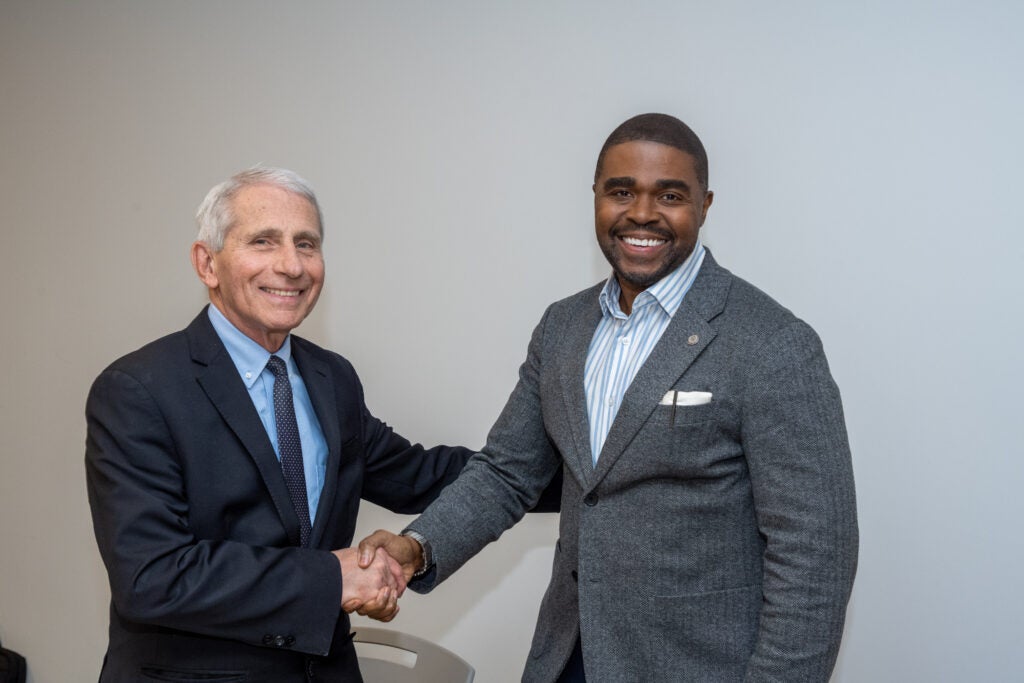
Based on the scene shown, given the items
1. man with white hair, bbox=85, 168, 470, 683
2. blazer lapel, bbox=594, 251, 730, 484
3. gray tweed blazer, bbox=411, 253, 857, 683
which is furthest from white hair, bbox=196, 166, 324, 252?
blazer lapel, bbox=594, 251, 730, 484

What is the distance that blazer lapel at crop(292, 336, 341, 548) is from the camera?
1.86m

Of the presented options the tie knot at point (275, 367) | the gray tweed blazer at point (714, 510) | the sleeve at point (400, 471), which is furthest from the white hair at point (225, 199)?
the gray tweed blazer at point (714, 510)

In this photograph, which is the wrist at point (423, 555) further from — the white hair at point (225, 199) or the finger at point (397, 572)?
the white hair at point (225, 199)

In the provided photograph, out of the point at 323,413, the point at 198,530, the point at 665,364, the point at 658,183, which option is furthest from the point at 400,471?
the point at 658,183

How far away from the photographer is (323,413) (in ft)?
6.36

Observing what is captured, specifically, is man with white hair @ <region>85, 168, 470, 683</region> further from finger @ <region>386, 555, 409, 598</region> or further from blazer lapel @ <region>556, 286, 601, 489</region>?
blazer lapel @ <region>556, 286, 601, 489</region>

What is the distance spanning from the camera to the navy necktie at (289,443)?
1818mm

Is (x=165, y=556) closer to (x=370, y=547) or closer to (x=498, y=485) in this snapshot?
(x=370, y=547)

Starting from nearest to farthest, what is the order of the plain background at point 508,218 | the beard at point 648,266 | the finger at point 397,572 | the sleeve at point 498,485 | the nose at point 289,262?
the beard at point 648,266
the nose at point 289,262
the finger at point 397,572
the sleeve at point 498,485
the plain background at point 508,218

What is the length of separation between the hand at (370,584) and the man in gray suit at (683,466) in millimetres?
329

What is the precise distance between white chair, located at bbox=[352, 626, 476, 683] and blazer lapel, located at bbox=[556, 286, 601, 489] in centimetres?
84

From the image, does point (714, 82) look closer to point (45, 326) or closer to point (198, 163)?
point (198, 163)

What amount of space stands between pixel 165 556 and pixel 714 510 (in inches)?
39.6

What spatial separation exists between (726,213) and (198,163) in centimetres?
171
